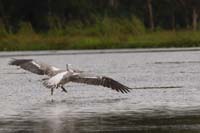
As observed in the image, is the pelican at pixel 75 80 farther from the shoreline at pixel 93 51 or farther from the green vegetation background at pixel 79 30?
the green vegetation background at pixel 79 30

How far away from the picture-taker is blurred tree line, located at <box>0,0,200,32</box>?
169 ft

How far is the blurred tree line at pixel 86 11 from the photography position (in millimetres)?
51656

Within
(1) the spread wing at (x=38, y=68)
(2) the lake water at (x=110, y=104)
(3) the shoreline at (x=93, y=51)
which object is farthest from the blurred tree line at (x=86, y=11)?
(1) the spread wing at (x=38, y=68)

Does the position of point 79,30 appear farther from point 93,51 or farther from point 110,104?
point 110,104

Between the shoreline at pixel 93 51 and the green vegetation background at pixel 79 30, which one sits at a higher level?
the green vegetation background at pixel 79 30

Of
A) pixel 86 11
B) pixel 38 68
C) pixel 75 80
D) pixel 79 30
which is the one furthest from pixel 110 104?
pixel 86 11

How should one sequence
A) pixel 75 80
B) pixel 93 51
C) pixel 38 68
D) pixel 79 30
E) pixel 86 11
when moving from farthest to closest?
1. pixel 86 11
2. pixel 79 30
3. pixel 93 51
4. pixel 38 68
5. pixel 75 80

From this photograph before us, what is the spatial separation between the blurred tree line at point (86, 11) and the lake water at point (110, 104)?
81.4 feet

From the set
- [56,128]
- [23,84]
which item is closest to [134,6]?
[23,84]

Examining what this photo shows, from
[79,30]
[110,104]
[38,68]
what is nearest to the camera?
[110,104]

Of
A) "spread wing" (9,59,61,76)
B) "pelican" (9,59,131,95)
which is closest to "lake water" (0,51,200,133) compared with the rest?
"pelican" (9,59,131,95)

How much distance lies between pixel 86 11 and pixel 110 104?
38387 mm

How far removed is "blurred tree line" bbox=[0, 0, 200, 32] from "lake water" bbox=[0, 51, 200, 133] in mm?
24814

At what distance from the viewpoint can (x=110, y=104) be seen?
50.1 ft
